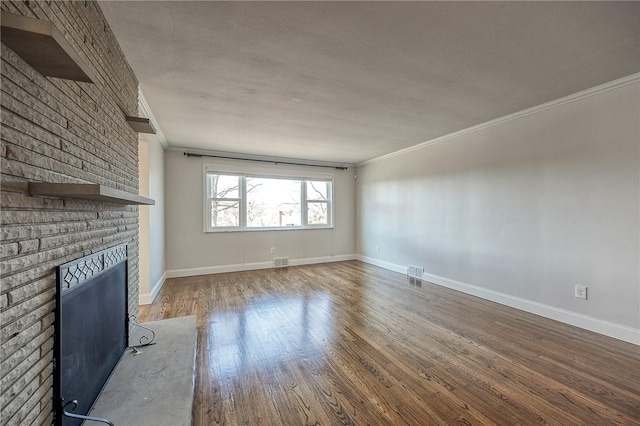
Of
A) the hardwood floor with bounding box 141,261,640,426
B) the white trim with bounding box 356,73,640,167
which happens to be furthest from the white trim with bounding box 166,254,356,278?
the white trim with bounding box 356,73,640,167

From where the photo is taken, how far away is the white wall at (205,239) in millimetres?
4941

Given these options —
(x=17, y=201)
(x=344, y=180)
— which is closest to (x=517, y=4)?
(x=17, y=201)

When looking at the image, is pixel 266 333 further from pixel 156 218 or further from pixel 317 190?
pixel 317 190

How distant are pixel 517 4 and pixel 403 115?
1774mm

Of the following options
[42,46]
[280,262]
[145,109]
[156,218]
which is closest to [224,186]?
[156,218]

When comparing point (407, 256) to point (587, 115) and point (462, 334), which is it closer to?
point (462, 334)

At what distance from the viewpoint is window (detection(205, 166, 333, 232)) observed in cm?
530

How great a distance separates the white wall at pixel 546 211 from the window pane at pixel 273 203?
103 inches

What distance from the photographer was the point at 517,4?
1.57 metres

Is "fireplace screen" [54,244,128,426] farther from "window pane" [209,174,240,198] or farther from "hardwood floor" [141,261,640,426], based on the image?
"window pane" [209,174,240,198]

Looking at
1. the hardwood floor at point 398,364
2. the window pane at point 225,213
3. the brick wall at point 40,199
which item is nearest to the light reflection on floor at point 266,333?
the hardwood floor at point 398,364

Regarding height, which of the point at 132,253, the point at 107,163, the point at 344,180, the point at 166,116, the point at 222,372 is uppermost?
the point at 166,116

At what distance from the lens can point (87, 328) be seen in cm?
142

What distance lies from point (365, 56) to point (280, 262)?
4.49 metres
